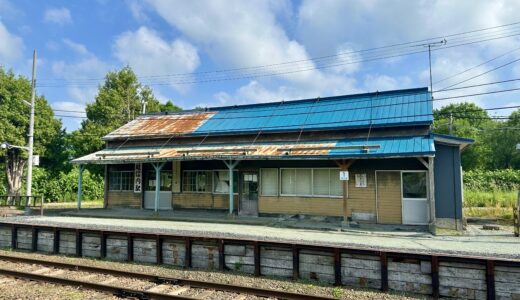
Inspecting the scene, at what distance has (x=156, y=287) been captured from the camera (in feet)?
25.9

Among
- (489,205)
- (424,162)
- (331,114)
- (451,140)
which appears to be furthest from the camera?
(489,205)

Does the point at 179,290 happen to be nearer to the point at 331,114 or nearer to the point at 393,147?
the point at 393,147

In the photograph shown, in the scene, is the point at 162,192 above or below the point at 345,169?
below

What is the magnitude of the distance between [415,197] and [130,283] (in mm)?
11323

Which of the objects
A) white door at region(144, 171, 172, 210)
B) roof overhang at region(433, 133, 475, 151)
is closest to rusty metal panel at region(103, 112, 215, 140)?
white door at region(144, 171, 172, 210)

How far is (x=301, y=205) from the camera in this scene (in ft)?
55.0

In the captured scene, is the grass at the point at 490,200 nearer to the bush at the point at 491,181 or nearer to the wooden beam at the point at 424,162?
the bush at the point at 491,181

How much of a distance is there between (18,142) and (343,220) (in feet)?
85.4

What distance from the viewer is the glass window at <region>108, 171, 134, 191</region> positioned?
70.8ft

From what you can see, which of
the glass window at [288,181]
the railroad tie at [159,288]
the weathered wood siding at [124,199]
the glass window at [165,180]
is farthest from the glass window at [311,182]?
the railroad tie at [159,288]

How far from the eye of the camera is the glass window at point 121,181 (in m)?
21.6

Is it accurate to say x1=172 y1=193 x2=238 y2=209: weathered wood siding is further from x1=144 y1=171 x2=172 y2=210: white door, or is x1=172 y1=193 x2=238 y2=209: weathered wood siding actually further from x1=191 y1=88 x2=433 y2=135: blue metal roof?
x1=191 y1=88 x2=433 y2=135: blue metal roof

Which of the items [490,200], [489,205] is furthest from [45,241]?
[490,200]

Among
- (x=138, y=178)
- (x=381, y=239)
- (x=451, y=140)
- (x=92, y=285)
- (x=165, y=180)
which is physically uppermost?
(x=451, y=140)
